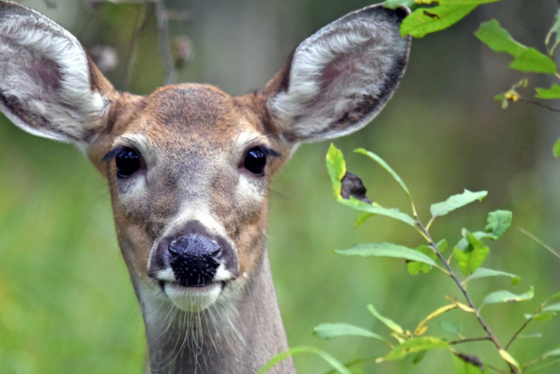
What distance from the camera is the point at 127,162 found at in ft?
15.5

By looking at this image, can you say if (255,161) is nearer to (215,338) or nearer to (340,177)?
(215,338)

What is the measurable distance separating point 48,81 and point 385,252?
2.55 meters

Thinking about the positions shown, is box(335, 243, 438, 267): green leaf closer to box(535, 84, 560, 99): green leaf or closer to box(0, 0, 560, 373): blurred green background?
box(535, 84, 560, 99): green leaf

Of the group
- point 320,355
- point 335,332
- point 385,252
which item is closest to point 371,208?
point 385,252

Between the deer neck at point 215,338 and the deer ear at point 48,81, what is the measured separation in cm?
109

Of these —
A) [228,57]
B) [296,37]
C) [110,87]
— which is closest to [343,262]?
[110,87]

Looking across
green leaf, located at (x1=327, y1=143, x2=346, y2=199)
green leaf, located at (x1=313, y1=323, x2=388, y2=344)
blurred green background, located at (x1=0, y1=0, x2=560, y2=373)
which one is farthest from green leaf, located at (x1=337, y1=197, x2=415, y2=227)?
blurred green background, located at (x1=0, y1=0, x2=560, y2=373)

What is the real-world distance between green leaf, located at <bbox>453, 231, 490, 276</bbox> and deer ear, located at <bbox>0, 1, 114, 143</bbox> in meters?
2.37

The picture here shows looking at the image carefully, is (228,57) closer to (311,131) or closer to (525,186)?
(525,186)

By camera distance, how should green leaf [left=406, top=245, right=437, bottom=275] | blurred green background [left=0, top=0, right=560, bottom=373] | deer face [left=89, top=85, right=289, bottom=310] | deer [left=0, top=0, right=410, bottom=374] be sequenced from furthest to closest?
1. blurred green background [left=0, top=0, right=560, bottom=373]
2. deer [left=0, top=0, right=410, bottom=374]
3. deer face [left=89, top=85, right=289, bottom=310]
4. green leaf [left=406, top=245, right=437, bottom=275]

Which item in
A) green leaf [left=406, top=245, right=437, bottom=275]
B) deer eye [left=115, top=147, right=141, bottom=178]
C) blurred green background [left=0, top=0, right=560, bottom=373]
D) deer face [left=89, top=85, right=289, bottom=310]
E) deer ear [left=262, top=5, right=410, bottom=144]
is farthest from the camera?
blurred green background [left=0, top=0, right=560, bottom=373]

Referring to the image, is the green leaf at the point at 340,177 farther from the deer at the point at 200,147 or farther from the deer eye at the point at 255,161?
the deer eye at the point at 255,161

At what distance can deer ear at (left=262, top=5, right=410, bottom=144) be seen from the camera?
4.94 metres

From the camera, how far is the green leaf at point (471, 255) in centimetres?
347
